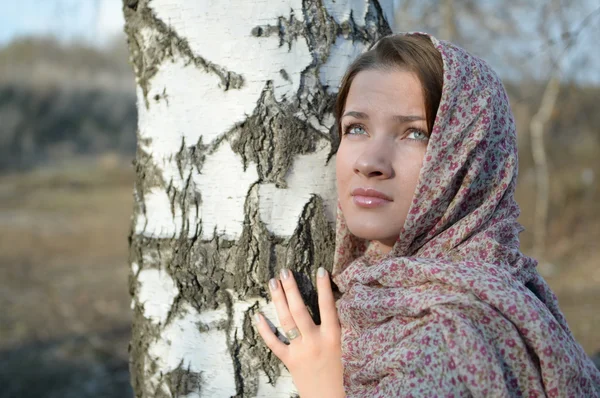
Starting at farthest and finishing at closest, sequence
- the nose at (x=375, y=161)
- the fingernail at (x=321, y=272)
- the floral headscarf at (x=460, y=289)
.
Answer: the fingernail at (x=321, y=272)
the nose at (x=375, y=161)
the floral headscarf at (x=460, y=289)

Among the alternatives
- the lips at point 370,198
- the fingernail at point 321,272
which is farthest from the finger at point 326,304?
the lips at point 370,198

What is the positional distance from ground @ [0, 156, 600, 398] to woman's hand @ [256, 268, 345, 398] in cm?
338

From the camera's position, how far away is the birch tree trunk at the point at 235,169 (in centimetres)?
152

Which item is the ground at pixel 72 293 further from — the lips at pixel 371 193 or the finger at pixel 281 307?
the lips at pixel 371 193

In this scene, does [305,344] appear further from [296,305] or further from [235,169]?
[235,169]

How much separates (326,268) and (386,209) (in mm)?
252

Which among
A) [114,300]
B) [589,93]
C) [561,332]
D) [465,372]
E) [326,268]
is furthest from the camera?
[589,93]

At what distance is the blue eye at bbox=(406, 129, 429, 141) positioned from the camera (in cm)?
150

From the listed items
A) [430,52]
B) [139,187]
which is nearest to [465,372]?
[430,52]

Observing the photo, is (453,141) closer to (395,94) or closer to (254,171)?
(395,94)

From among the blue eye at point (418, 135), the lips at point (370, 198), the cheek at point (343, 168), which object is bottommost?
the lips at point (370, 198)

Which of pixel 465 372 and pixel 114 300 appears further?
pixel 114 300

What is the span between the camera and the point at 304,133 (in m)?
1.57

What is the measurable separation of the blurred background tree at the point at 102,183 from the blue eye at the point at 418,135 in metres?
1.65
